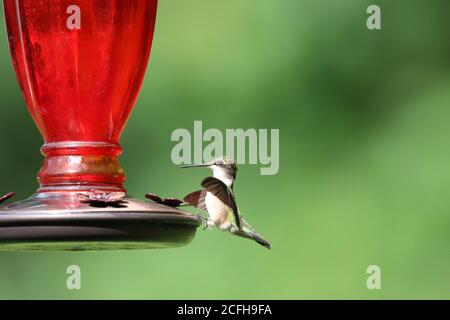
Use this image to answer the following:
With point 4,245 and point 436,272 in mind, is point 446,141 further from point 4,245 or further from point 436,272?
point 4,245

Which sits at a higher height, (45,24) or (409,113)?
(45,24)

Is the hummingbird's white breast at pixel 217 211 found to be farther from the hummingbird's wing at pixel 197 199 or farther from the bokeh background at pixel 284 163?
the bokeh background at pixel 284 163

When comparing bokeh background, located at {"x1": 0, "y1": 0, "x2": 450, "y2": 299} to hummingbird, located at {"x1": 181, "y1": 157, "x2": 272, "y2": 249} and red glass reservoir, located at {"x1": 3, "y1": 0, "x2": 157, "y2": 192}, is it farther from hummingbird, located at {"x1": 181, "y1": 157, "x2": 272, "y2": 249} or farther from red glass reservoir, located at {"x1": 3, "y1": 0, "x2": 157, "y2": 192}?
red glass reservoir, located at {"x1": 3, "y1": 0, "x2": 157, "y2": 192}

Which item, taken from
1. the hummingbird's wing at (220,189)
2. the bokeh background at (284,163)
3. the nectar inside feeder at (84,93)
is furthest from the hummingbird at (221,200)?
the bokeh background at (284,163)

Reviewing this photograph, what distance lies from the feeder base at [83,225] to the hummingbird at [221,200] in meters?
0.40

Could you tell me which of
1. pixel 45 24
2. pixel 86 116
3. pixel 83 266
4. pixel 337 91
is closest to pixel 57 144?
pixel 86 116

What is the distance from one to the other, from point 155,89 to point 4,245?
4389 mm

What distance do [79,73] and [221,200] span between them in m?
0.67

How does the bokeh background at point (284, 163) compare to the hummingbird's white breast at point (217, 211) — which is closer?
the hummingbird's white breast at point (217, 211)

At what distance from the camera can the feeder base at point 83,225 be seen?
3572mm

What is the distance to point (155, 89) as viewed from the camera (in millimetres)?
7988

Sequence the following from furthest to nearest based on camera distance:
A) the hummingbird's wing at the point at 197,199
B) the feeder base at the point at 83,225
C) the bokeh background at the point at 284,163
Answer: the bokeh background at the point at 284,163, the hummingbird's wing at the point at 197,199, the feeder base at the point at 83,225

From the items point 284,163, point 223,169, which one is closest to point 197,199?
point 223,169
